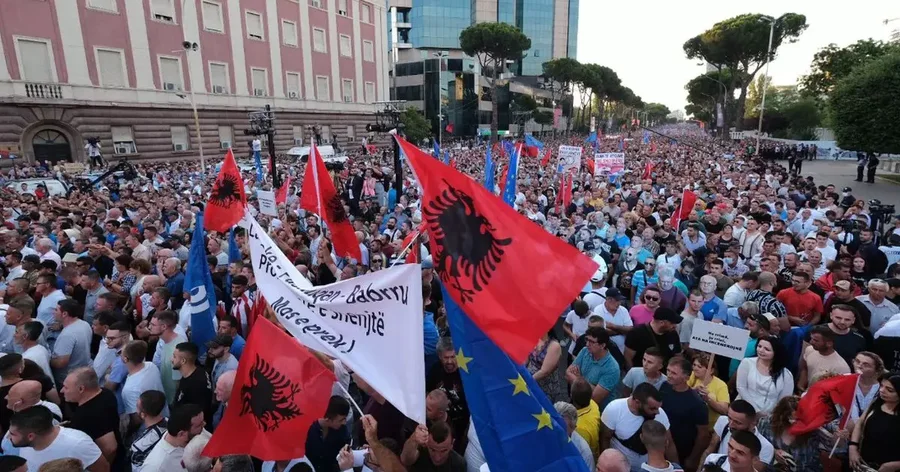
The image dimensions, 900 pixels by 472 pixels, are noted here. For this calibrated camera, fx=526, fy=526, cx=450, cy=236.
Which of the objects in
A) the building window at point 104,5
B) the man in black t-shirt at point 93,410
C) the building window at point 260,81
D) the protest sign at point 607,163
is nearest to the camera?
the man in black t-shirt at point 93,410

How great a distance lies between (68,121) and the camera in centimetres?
2612

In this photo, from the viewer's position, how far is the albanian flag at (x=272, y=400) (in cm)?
Result: 330

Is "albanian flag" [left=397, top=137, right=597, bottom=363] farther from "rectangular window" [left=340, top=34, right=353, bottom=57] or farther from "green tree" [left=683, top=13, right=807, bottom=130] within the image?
"green tree" [left=683, top=13, right=807, bottom=130]

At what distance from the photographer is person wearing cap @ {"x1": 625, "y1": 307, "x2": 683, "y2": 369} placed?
5059mm

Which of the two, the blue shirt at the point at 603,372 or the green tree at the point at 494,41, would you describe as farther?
the green tree at the point at 494,41

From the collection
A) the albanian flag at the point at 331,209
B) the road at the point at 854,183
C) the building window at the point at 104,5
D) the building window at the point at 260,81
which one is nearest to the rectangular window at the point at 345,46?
the building window at the point at 260,81

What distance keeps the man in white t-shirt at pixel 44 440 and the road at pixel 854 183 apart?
25.1m

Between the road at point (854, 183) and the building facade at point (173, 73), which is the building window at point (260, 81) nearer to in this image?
the building facade at point (173, 73)

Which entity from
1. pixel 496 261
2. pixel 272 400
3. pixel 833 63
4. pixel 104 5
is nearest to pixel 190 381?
pixel 272 400

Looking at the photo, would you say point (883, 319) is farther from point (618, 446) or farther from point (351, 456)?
point (351, 456)

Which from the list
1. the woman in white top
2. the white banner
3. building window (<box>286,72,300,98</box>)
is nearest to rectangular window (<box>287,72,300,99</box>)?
building window (<box>286,72,300,98</box>)

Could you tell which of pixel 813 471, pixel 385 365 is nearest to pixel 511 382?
pixel 385 365

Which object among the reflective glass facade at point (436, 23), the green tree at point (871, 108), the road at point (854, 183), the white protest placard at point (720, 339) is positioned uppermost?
the reflective glass facade at point (436, 23)

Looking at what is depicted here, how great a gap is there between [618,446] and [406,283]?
2028 mm
